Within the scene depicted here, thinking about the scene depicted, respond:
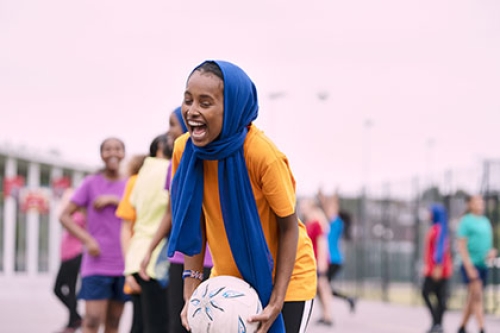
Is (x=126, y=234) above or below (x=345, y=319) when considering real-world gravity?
above

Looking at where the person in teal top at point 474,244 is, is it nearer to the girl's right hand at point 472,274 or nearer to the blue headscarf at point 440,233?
the girl's right hand at point 472,274

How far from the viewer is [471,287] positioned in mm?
11445

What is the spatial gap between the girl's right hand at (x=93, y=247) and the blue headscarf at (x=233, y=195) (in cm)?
347

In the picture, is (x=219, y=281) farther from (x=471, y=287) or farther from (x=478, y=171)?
(x=478, y=171)

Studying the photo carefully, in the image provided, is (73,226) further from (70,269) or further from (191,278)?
(70,269)

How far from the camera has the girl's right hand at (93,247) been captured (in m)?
7.59

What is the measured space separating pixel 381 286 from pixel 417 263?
3003 millimetres

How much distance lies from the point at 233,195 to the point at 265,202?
0.19 metres

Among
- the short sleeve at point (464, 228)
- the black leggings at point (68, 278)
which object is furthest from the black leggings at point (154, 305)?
the short sleeve at point (464, 228)

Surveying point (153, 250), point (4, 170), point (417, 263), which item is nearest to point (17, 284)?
point (4, 170)

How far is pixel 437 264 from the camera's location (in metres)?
12.7

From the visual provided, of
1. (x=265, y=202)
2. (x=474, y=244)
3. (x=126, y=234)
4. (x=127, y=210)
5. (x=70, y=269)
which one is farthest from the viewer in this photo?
(x=70, y=269)


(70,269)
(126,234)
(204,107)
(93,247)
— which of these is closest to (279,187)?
(204,107)

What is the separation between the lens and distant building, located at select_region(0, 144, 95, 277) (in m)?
33.2
